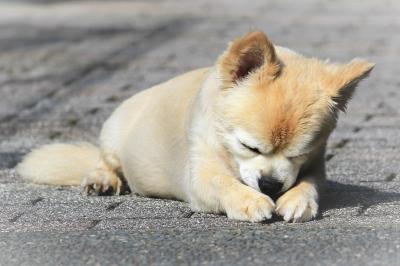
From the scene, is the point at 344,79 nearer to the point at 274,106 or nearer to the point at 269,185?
the point at 274,106

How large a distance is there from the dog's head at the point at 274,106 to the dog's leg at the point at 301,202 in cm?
6

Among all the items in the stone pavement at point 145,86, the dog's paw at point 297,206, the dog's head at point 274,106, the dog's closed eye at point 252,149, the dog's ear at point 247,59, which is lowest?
the stone pavement at point 145,86

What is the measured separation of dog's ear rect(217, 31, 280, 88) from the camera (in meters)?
4.58

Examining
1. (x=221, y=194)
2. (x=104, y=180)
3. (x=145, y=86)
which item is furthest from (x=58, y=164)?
(x=145, y=86)

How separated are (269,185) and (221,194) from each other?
231mm

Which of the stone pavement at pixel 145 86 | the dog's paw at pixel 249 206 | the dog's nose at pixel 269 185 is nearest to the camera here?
the stone pavement at pixel 145 86

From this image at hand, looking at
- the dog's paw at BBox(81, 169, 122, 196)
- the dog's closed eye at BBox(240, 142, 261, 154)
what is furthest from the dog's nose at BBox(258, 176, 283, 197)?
the dog's paw at BBox(81, 169, 122, 196)

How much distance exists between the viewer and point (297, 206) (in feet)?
14.7

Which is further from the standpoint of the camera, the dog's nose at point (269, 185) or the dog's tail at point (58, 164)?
the dog's tail at point (58, 164)

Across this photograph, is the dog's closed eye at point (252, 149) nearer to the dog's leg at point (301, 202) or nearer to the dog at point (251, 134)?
the dog at point (251, 134)

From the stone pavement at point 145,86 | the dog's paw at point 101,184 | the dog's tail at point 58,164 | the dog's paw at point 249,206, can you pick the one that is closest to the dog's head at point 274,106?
the dog's paw at point 249,206

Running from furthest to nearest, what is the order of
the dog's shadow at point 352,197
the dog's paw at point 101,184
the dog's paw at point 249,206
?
the dog's paw at point 101,184 < the dog's shadow at point 352,197 < the dog's paw at point 249,206

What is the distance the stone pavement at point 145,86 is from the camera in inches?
160

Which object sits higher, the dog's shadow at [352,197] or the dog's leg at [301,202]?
the dog's leg at [301,202]
